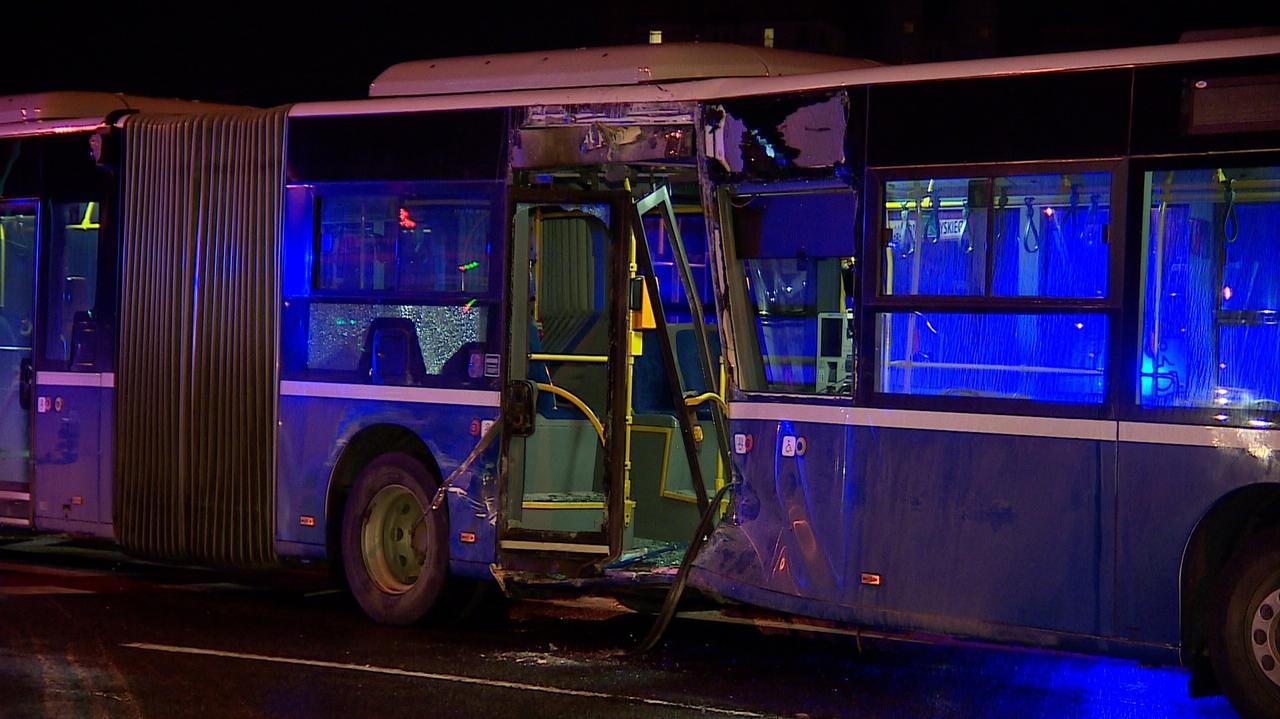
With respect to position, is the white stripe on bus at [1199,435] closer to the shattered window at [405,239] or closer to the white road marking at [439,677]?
the white road marking at [439,677]

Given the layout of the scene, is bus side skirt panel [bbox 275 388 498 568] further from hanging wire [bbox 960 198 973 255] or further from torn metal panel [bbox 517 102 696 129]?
hanging wire [bbox 960 198 973 255]

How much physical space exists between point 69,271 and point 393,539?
3.44 metres

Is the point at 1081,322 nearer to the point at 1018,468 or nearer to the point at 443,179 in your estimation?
the point at 1018,468

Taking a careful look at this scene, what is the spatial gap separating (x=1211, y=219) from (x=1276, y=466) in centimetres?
113

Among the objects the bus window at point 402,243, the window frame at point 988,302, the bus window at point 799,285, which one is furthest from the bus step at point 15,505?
the window frame at point 988,302

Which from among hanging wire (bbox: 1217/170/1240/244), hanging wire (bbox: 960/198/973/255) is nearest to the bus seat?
hanging wire (bbox: 960/198/973/255)

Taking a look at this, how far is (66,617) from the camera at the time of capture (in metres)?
10.2

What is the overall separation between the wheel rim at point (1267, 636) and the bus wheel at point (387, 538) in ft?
16.1

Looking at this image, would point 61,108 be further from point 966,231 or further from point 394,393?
point 966,231

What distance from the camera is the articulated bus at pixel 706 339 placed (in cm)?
747

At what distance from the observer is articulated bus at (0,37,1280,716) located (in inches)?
294

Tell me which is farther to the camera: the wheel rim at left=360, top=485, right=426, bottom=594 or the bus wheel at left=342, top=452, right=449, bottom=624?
the wheel rim at left=360, top=485, right=426, bottom=594

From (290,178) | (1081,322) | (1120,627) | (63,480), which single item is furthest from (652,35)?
(63,480)

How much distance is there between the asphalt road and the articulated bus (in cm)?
39
